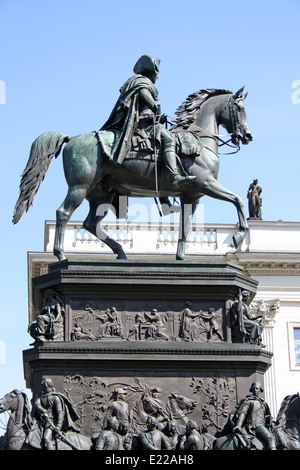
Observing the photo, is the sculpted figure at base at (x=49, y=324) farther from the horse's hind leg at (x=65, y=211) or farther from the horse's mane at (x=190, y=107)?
the horse's mane at (x=190, y=107)

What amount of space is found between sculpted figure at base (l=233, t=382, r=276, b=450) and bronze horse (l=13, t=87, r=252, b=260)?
3.22 metres

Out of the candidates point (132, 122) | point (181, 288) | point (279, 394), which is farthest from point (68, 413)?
point (279, 394)

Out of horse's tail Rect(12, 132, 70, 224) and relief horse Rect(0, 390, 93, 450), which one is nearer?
relief horse Rect(0, 390, 93, 450)

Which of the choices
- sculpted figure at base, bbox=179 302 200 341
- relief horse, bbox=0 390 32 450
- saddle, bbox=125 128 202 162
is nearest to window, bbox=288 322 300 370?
saddle, bbox=125 128 202 162

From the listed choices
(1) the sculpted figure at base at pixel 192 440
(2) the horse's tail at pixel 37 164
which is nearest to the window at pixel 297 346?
(2) the horse's tail at pixel 37 164

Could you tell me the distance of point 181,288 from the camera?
18.2 metres

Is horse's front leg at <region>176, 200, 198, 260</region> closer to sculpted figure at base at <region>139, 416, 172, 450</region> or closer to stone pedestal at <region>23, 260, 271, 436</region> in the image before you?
stone pedestal at <region>23, 260, 271, 436</region>

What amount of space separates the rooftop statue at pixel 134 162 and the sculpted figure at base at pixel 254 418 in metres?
3.21

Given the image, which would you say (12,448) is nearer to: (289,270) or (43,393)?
(43,393)

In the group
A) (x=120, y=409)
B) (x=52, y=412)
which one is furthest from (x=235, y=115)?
(x=52, y=412)

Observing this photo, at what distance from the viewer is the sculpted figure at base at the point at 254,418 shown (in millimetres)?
16864

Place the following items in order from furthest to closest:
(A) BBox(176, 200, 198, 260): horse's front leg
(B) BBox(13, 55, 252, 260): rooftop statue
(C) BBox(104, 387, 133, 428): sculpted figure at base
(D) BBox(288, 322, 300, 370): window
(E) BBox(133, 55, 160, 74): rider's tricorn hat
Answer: (D) BBox(288, 322, 300, 370): window < (E) BBox(133, 55, 160, 74): rider's tricorn hat < (A) BBox(176, 200, 198, 260): horse's front leg < (B) BBox(13, 55, 252, 260): rooftop statue < (C) BBox(104, 387, 133, 428): sculpted figure at base

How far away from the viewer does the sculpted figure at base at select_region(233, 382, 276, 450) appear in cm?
1686
